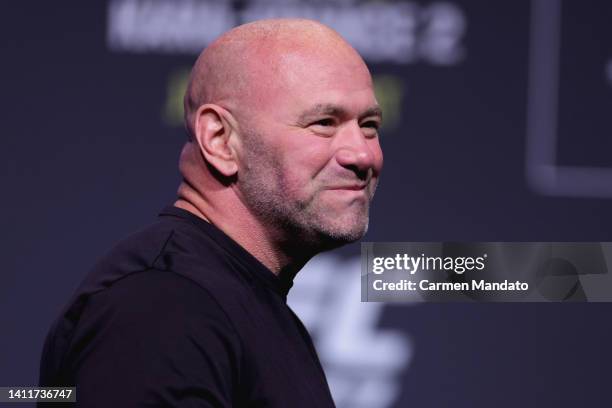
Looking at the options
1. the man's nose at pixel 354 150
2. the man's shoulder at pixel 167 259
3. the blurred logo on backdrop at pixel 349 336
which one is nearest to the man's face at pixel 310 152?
the man's nose at pixel 354 150

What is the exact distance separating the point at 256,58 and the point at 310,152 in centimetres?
13

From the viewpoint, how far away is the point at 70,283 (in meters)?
2.16

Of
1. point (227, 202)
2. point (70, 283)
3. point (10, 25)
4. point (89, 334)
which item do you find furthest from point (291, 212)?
point (10, 25)

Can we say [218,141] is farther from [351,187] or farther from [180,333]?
[180,333]

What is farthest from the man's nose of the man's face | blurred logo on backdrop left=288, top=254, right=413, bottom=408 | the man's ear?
blurred logo on backdrop left=288, top=254, right=413, bottom=408

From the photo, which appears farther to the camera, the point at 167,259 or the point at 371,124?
the point at 371,124

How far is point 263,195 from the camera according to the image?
3.76 ft

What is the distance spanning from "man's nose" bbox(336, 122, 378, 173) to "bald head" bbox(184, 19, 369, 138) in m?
0.08

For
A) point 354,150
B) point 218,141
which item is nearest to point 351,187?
point 354,150

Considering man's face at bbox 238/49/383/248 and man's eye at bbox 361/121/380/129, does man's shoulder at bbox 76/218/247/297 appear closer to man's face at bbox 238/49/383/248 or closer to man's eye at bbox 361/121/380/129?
A: man's face at bbox 238/49/383/248

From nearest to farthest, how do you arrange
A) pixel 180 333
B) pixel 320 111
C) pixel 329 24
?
pixel 180 333 → pixel 320 111 → pixel 329 24

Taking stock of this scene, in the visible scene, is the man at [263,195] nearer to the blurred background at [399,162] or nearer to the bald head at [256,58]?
the bald head at [256,58]

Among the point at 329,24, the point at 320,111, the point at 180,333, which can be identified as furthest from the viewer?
the point at 329,24

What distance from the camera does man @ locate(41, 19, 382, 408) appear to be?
0.98 metres
